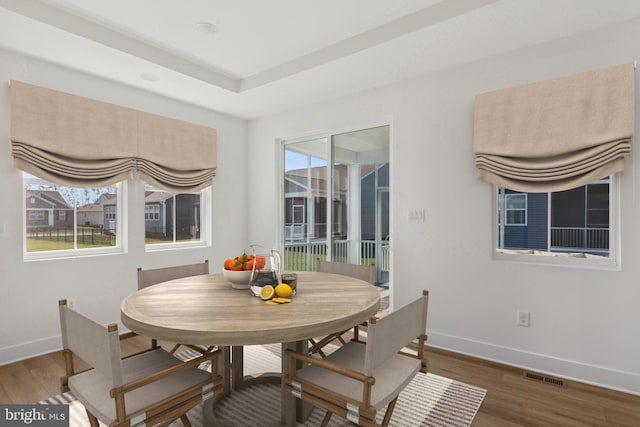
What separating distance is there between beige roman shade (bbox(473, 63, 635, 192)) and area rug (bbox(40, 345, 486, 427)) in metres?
1.67

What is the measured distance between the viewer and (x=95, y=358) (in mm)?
1441

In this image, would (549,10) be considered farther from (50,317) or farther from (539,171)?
(50,317)

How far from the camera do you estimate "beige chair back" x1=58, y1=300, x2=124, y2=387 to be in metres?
1.35

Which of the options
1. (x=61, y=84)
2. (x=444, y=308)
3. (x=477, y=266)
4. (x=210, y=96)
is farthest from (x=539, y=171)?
(x=61, y=84)

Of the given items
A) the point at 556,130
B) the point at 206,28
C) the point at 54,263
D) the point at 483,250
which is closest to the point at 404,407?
the point at 483,250

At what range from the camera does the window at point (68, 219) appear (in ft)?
10.6

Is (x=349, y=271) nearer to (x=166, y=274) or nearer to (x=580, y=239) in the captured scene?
(x=166, y=274)

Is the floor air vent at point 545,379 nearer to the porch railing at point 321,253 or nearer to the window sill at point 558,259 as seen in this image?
the window sill at point 558,259

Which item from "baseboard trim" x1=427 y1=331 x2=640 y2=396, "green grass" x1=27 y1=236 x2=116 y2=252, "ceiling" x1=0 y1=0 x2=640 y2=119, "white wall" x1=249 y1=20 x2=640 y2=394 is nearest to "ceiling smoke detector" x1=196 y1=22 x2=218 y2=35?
"ceiling" x1=0 y1=0 x2=640 y2=119

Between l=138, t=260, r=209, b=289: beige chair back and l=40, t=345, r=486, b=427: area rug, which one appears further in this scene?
l=138, t=260, r=209, b=289: beige chair back

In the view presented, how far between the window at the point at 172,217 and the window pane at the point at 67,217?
14.4 inches

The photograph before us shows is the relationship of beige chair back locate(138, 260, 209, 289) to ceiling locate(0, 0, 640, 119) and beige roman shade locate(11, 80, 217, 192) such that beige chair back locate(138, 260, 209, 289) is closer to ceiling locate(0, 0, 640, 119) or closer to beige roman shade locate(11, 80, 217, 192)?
beige roman shade locate(11, 80, 217, 192)

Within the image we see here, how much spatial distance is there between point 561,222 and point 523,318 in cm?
84

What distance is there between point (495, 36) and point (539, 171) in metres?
1.10
